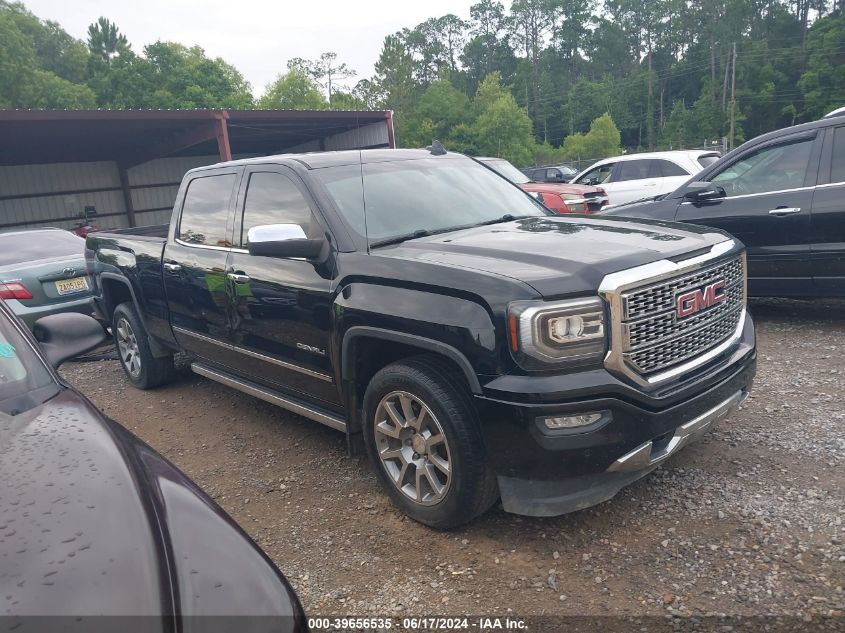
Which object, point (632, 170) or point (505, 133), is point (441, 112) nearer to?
point (505, 133)

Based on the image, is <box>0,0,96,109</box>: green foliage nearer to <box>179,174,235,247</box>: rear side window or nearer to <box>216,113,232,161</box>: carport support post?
<box>216,113,232,161</box>: carport support post

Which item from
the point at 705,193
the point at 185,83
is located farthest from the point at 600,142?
the point at 705,193

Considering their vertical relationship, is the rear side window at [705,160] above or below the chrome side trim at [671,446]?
above

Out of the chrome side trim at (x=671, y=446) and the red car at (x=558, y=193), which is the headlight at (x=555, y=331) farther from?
the red car at (x=558, y=193)

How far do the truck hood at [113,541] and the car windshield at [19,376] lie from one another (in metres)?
0.21

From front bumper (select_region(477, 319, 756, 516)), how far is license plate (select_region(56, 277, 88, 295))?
6147mm

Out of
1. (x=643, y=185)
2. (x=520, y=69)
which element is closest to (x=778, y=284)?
(x=643, y=185)

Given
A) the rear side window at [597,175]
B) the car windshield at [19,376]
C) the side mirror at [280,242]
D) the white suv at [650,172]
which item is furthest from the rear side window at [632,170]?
the car windshield at [19,376]

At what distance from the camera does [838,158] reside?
5637mm

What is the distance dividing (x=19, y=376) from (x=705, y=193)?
5739 millimetres

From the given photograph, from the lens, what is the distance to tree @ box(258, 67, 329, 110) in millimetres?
68250

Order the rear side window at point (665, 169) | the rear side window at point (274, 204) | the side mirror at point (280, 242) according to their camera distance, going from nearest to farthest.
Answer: the side mirror at point (280, 242), the rear side window at point (274, 204), the rear side window at point (665, 169)

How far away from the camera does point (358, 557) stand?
3.19 meters

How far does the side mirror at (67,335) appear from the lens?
2783 mm
